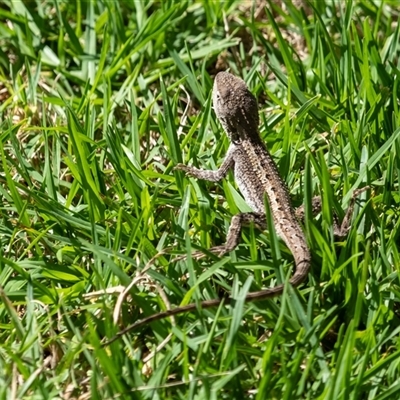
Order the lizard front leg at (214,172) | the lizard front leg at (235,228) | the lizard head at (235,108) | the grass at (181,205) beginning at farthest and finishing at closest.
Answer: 1. the lizard head at (235,108)
2. the lizard front leg at (214,172)
3. the lizard front leg at (235,228)
4. the grass at (181,205)

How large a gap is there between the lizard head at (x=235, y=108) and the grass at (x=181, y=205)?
0.58 feet

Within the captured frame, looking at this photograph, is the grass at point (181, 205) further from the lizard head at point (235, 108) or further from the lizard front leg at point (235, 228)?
the lizard head at point (235, 108)

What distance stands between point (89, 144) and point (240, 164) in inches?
40.8

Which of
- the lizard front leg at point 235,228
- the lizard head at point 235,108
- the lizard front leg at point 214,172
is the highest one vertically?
the lizard head at point 235,108

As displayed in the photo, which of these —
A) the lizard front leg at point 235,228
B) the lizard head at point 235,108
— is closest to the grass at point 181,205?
the lizard front leg at point 235,228

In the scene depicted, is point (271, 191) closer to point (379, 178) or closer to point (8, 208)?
point (379, 178)

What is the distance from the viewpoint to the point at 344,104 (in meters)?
5.69

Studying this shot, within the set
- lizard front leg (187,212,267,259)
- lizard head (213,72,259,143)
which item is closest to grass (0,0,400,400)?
lizard front leg (187,212,267,259)

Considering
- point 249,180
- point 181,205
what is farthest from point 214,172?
point 181,205

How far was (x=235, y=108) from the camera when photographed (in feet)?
18.0

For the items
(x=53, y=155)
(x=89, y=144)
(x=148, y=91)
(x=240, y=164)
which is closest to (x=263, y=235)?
(x=240, y=164)

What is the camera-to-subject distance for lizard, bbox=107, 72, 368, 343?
4270mm

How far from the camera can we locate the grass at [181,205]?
12.8 feet

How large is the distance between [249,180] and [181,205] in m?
0.61
